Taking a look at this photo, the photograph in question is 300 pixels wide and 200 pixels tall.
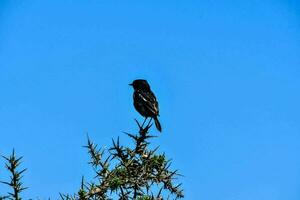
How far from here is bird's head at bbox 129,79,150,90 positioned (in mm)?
10086

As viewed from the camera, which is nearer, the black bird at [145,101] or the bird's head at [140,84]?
the black bird at [145,101]

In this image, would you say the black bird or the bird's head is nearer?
the black bird

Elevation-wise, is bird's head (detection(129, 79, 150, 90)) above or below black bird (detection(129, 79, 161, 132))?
above

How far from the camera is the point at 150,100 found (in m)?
9.62

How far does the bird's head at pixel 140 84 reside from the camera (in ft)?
33.1

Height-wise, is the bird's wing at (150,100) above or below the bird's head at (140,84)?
below

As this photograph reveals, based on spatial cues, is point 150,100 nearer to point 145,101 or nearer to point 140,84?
point 145,101

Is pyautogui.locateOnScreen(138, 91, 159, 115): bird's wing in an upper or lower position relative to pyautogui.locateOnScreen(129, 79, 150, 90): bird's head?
lower

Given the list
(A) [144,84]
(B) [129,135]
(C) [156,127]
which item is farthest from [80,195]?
(A) [144,84]

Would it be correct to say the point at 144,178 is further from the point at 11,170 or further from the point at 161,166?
the point at 11,170

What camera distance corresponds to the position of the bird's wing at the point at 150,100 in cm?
947

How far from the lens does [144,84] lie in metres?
10.1

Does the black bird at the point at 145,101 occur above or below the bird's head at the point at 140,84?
below

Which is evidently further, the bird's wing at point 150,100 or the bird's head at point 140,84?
the bird's head at point 140,84
